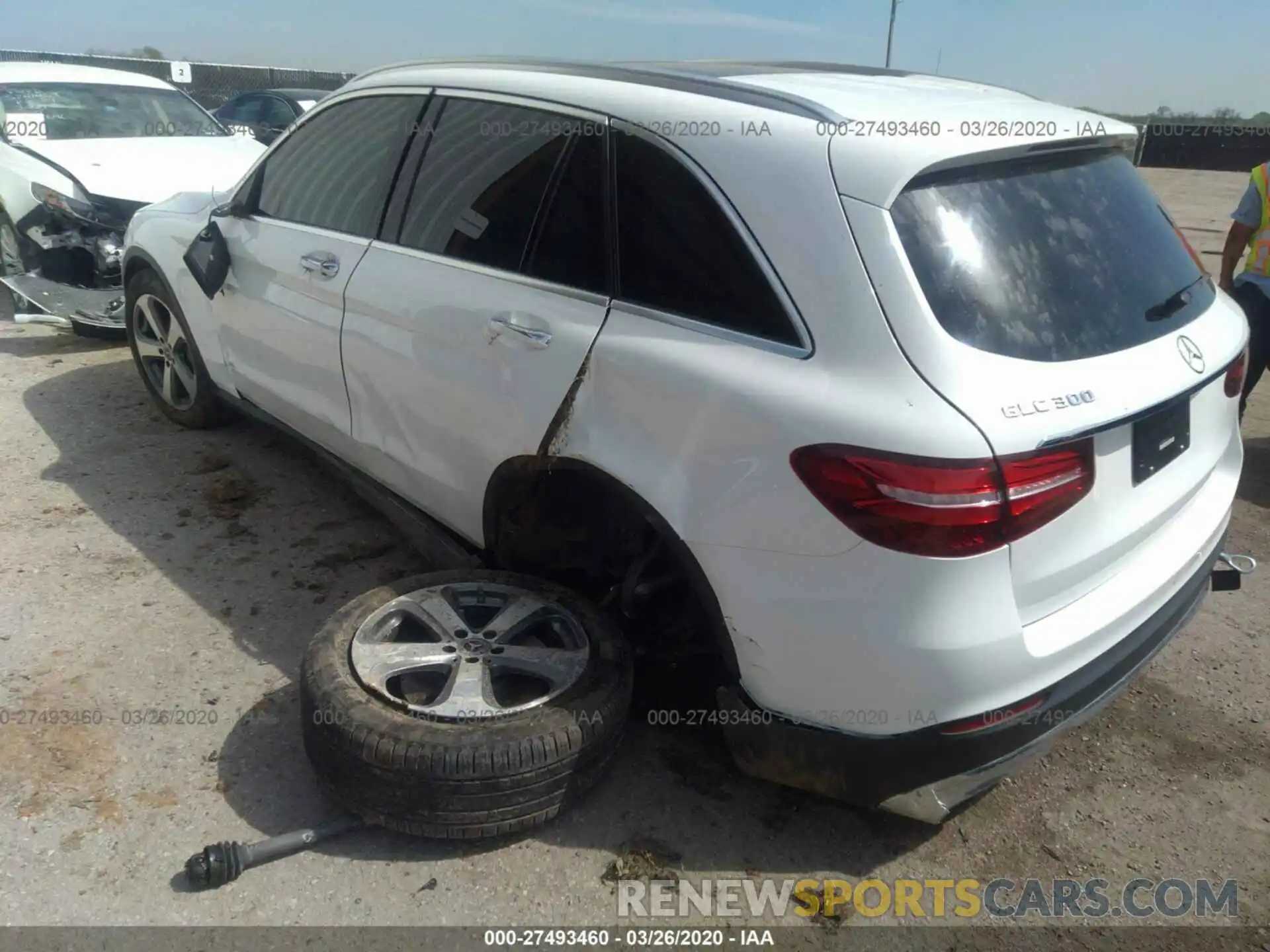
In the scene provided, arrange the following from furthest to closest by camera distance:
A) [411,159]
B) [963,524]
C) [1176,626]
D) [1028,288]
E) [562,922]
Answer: [411,159]
[1176,626]
[562,922]
[1028,288]
[963,524]

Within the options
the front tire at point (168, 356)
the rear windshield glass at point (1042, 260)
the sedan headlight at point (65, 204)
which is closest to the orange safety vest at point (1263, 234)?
the rear windshield glass at point (1042, 260)

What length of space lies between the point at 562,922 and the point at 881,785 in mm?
812

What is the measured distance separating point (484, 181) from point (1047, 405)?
177 cm

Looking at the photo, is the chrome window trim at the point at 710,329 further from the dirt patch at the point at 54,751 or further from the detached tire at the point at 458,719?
the dirt patch at the point at 54,751

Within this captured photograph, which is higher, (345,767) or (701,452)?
(701,452)

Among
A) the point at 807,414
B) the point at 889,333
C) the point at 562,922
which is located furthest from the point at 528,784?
the point at 889,333

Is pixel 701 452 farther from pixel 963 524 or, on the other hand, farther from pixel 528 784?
pixel 528 784

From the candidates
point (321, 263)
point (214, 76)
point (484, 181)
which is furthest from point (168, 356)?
point (214, 76)

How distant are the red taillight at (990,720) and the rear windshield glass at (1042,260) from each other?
750mm

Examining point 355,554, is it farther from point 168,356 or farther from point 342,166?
point 168,356

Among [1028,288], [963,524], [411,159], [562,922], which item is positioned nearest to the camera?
[963,524]

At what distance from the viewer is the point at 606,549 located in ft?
9.60

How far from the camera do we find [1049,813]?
8.67 feet

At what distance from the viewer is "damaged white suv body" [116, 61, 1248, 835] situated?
6.51 ft
